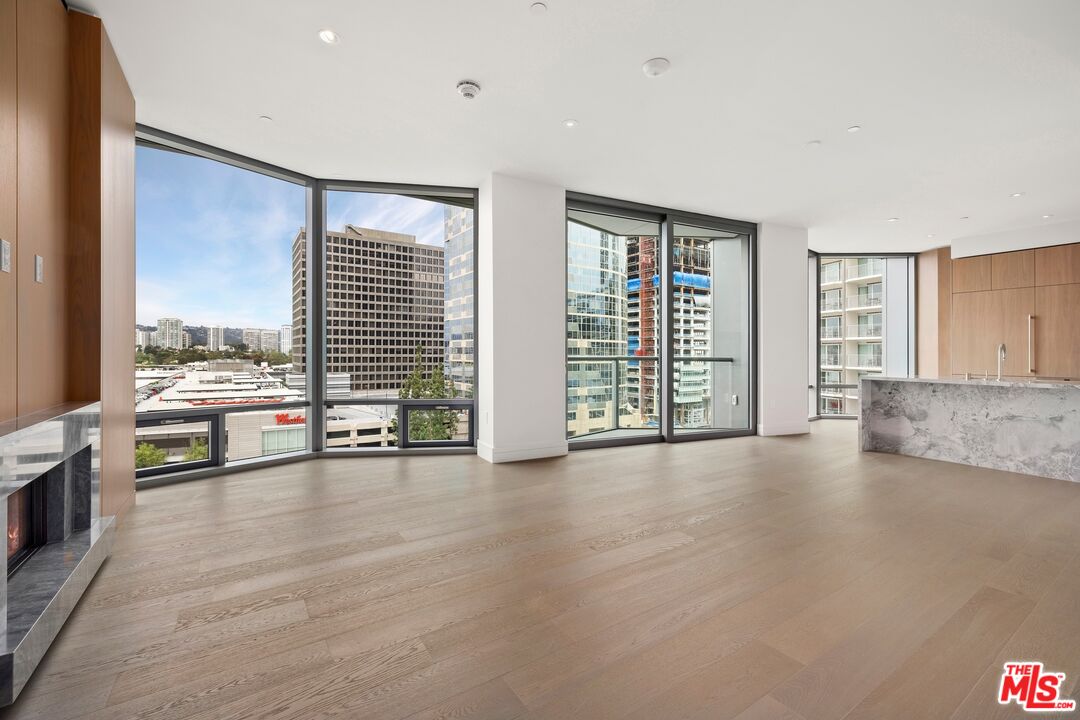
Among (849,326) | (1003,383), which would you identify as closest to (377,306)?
(1003,383)

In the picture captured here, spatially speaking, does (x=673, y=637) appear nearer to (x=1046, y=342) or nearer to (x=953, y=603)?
(x=953, y=603)

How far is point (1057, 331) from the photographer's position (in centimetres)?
612

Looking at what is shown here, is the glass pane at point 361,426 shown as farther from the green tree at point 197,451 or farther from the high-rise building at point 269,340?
the green tree at point 197,451

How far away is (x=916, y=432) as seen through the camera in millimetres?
5141

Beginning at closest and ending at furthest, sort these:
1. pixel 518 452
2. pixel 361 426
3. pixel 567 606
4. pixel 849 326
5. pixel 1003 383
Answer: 1. pixel 567 606
2. pixel 1003 383
3. pixel 518 452
4. pixel 361 426
5. pixel 849 326

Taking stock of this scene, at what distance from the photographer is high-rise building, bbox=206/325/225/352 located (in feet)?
13.9

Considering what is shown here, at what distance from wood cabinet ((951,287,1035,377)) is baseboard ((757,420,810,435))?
2523mm

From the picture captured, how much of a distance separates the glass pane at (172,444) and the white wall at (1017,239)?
9492 mm

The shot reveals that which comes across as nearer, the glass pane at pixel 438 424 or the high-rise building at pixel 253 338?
the high-rise building at pixel 253 338

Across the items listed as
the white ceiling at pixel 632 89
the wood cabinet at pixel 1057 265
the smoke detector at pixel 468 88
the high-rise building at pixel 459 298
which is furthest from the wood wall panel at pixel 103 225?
the wood cabinet at pixel 1057 265

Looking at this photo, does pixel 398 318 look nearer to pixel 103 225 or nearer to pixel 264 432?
pixel 264 432

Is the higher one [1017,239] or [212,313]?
[1017,239]

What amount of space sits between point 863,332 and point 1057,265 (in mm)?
2428

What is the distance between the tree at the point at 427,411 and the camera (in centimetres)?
512
